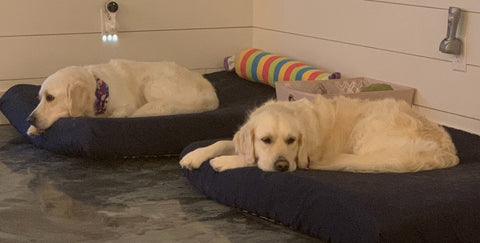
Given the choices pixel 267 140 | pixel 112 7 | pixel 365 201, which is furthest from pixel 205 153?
pixel 112 7

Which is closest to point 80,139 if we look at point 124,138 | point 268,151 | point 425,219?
point 124,138

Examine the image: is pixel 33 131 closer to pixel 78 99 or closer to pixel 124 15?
pixel 78 99

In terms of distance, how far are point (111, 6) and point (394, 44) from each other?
229 cm

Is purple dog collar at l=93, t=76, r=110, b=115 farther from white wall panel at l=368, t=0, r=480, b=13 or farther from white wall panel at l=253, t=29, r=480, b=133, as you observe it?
white wall panel at l=368, t=0, r=480, b=13

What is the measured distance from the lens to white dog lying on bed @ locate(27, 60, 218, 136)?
496cm

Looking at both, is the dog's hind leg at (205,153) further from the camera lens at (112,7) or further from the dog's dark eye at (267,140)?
the camera lens at (112,7)

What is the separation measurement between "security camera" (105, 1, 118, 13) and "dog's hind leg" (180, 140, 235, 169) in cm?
238

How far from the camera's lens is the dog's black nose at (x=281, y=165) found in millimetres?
3787

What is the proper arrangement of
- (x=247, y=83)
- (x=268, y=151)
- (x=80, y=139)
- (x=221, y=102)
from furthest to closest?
1. (x=247, y=83)
2. (x=221, y=102)
3. (x=80, y=139)
4. (x=268, y=151)

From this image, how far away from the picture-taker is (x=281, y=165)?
3789 millimetres

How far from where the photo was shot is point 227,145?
4.24 meters

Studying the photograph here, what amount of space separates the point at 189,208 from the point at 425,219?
132 cm

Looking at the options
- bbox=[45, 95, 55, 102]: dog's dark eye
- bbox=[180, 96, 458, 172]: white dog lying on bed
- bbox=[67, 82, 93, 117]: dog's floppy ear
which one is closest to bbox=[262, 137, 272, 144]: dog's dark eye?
bbox=[180, 96, 458, 172]: white dog lying on bed

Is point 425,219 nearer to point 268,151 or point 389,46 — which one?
point 268,151
